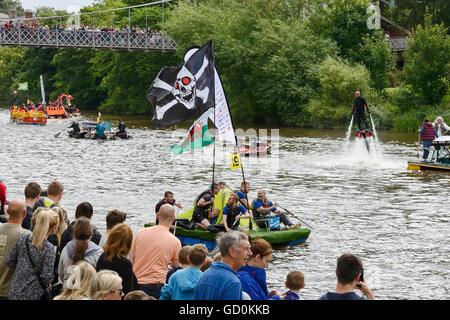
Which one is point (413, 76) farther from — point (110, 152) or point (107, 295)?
point (107, 295)

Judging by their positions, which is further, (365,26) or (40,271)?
(365,26)

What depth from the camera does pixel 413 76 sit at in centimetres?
5209

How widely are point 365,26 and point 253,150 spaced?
91.7 feet

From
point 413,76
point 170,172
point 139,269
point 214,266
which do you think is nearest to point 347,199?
point 170,172

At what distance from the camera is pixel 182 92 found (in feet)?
48.9

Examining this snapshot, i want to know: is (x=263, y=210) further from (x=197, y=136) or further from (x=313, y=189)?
(x=313, y=189)

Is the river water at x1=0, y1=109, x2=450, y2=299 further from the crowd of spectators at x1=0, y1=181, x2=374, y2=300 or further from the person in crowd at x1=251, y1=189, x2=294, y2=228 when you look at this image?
the crowd of spectators at x1=0, y1=181, x2=374, y2=300

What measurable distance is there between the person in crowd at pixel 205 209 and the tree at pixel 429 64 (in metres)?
39.3

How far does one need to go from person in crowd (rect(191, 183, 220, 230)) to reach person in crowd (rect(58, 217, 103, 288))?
7.45 metres

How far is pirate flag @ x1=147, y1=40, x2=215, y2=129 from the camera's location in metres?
14.9

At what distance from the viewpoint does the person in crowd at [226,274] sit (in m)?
5.91

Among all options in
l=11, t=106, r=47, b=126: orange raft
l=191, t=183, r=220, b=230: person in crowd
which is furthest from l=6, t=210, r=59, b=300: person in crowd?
l=11, t=106, r=47, b=126: orange raft

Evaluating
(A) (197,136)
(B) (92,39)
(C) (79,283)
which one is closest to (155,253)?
(C) (79,283)

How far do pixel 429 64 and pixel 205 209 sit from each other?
39632 millimetres
